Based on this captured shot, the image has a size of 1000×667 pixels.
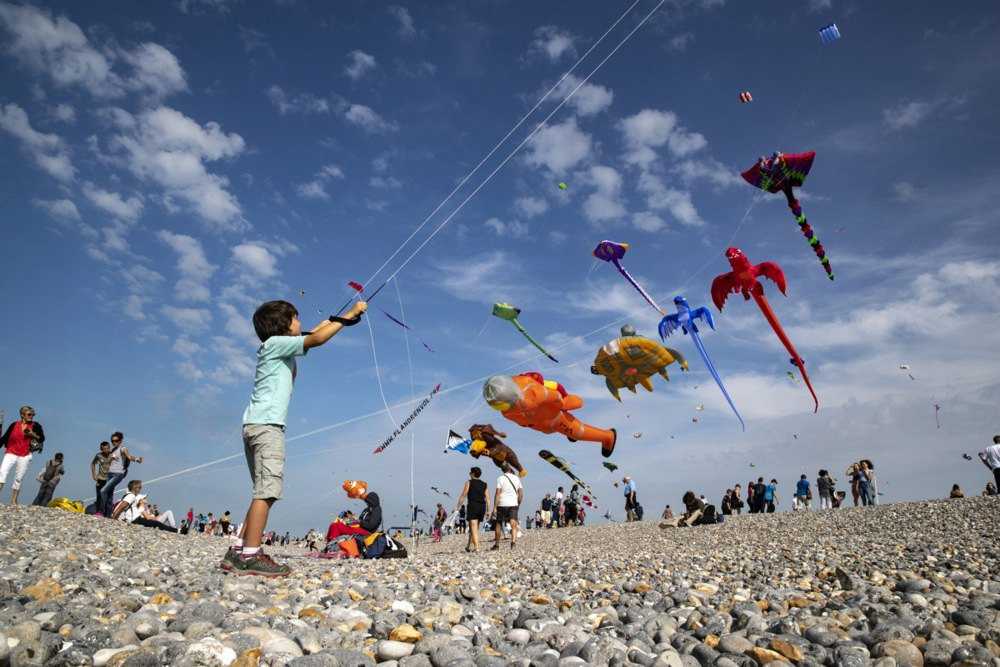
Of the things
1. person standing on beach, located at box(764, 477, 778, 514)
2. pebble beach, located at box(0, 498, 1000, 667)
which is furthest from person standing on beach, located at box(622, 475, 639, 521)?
pebble beach, located at box(0, 498, 1000, 667)

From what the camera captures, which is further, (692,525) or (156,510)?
(156,510)

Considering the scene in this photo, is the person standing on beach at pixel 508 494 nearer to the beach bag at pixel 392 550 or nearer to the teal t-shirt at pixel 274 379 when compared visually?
the beach bag at pixel 392 550

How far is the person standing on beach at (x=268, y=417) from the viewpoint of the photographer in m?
4.00

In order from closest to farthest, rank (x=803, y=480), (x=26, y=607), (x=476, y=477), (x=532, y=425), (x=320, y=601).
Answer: (x=26, y=607) < (x=320, y=601) < (x=532, y=425) < (x=476, y=477) < (x=803, y=480)

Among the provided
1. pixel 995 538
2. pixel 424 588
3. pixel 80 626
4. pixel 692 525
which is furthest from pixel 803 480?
pixel 80 626

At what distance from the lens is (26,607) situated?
7.93 ft

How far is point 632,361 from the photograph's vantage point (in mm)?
9609

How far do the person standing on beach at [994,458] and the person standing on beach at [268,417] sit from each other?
1670 cm

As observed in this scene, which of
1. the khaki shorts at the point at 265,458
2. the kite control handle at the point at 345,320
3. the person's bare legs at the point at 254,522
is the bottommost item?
the person's bare legs at the point at 254,522

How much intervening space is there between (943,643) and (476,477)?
8.92m

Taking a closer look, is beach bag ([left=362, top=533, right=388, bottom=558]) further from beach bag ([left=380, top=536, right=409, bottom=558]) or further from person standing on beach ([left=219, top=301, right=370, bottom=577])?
person standing on beach ([left=219, top=301, right=370, bottom=577])

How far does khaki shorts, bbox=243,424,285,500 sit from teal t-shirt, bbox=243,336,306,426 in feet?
0.30

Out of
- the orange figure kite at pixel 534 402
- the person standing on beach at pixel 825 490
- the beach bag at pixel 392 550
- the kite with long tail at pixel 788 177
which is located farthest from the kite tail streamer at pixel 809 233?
the person standing on beach at pixel 825 490

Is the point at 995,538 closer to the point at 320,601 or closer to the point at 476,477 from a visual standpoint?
the point at 476,477
